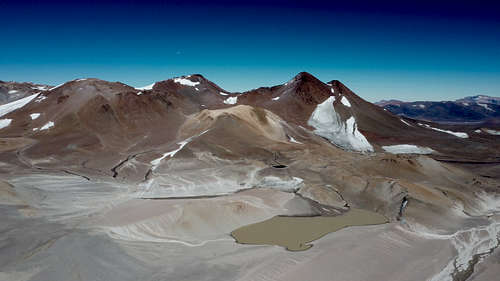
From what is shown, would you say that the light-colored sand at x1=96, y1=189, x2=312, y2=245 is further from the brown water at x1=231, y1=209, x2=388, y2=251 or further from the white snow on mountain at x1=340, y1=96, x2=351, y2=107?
the white snow on mountain at x1=340, y1=96, x2=351, y2=107

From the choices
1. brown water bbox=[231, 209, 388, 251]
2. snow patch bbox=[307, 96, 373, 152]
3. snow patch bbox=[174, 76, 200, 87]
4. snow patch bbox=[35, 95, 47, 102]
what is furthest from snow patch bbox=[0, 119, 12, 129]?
snow patch bbox=[307, 96, 373, 152]

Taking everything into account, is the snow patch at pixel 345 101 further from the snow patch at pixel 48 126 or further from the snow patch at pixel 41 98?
the snow patch at pixel 41 98

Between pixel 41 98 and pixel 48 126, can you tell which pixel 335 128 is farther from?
pixel 41 98

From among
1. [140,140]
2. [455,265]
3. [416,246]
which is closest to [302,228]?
[416,246]

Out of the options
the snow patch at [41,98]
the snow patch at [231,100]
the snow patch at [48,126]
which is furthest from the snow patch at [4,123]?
the snow patch at [231,100]

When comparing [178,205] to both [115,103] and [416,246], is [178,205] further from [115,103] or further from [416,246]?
[115,103]

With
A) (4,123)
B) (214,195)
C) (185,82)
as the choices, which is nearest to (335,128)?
(214,195)
